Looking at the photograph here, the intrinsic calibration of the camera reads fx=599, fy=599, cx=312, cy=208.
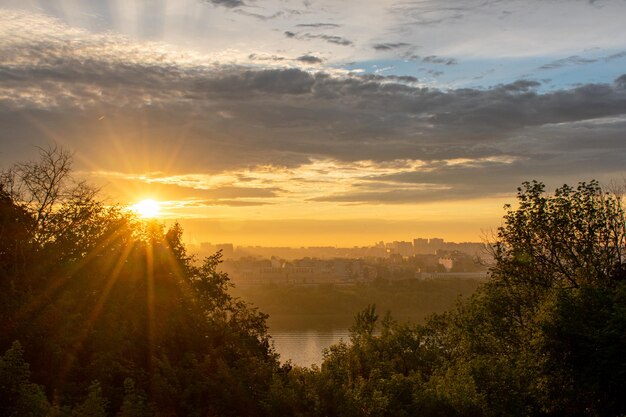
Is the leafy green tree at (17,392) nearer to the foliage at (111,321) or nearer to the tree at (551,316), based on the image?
the foliage at (111,321)

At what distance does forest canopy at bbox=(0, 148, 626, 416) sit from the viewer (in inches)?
417

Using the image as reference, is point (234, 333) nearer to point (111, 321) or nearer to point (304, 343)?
point (111, 321)

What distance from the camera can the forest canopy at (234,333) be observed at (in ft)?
34.8

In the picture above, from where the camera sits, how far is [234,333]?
51.6 ft

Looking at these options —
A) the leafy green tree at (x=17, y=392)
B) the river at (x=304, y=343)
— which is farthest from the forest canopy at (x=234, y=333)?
the river at (x=304, y=343)

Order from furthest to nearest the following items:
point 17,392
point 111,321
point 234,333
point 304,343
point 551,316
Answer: point 304,343, point 234,333, point 551,316, point 111,321, point 17,392

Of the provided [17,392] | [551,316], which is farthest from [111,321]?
[551,316]

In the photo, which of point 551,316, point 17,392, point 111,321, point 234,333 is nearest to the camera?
point 17,392

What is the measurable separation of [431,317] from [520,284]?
7350mm

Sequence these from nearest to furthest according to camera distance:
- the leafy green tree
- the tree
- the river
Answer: the leafy green tree, the tree, the river

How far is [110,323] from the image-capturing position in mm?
12180

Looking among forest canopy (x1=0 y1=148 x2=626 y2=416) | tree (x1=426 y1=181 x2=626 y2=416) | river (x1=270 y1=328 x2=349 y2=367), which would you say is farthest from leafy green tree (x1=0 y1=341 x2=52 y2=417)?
river (x1=270 y1=328 x2=349 y2=367)

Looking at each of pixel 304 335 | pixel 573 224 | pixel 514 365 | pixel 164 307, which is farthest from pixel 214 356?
pixel 304 335

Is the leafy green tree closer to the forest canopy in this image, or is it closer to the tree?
the forest canopy
